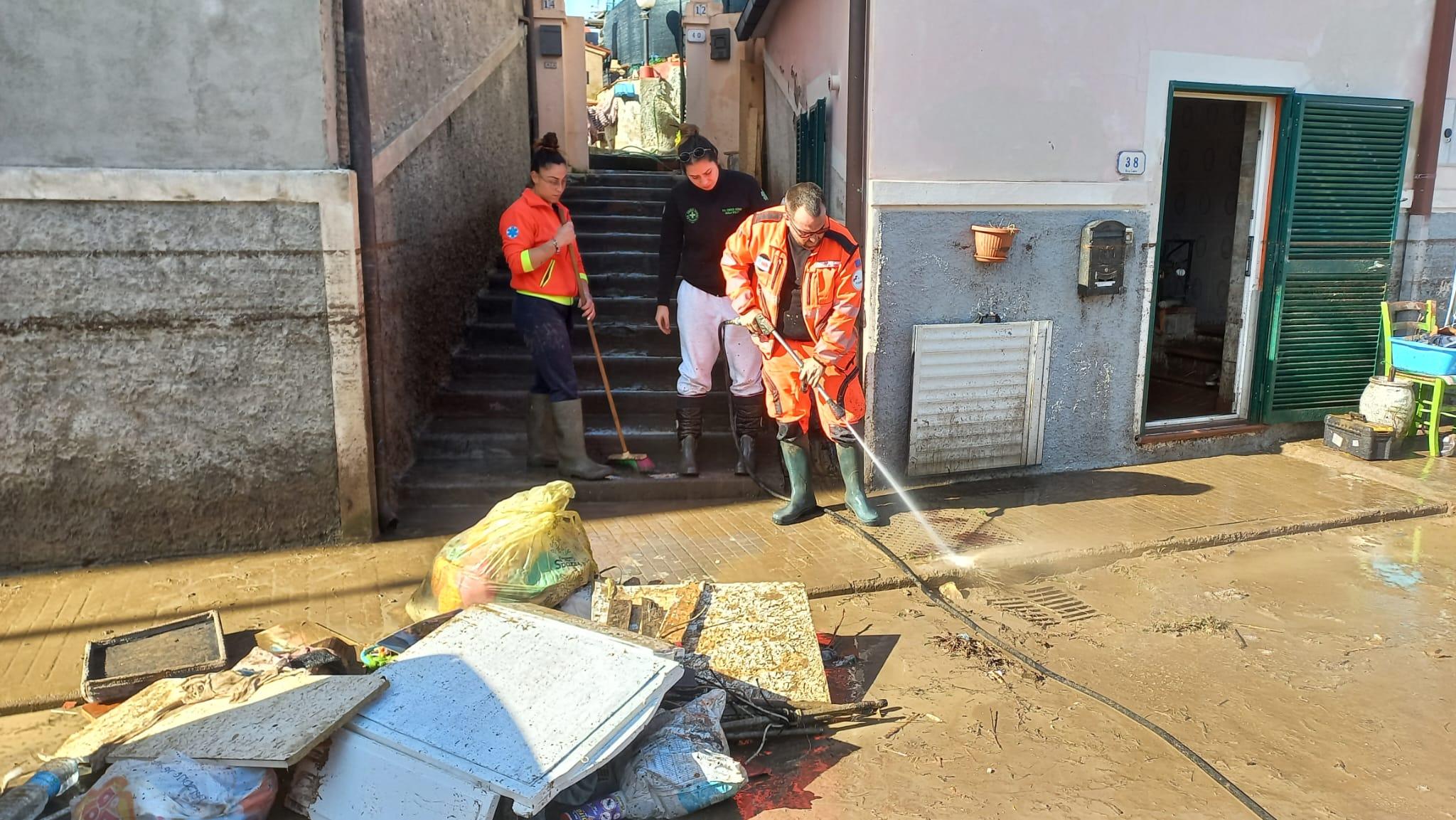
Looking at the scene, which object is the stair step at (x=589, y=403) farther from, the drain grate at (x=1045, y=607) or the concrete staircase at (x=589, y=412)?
the drain grate at (x=1045, y=607)

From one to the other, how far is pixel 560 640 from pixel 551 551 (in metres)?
0.69

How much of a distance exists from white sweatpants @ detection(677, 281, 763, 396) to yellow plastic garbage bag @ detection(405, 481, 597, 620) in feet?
6.25

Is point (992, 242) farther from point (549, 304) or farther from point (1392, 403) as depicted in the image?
point (1392, 403)

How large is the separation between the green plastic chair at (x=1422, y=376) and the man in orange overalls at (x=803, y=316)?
13.5 ft

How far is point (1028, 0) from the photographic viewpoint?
19.1 feet

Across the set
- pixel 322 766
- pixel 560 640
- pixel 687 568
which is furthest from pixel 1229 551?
pixel 322 766

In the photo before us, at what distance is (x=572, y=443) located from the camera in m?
5.87

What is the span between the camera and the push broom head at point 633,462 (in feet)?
19.9

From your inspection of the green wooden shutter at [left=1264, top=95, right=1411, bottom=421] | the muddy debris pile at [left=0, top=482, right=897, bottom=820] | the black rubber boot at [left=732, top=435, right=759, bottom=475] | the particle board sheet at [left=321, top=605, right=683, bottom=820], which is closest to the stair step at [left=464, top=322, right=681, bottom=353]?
the black rubber boot at [left=732, top=435, right=759, bottom=475]

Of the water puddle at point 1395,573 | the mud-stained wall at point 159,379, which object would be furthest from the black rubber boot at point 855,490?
the mud-stained wall at point 159,379

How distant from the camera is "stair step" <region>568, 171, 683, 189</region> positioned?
379 inches

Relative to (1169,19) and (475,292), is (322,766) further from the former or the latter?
Answer: (1169,19)

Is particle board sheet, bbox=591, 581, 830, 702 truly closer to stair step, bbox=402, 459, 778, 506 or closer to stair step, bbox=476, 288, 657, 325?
stair step, bbox=402, 459, 778, 506

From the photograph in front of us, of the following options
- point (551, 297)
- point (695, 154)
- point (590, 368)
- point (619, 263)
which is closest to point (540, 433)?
point (551, 297)
